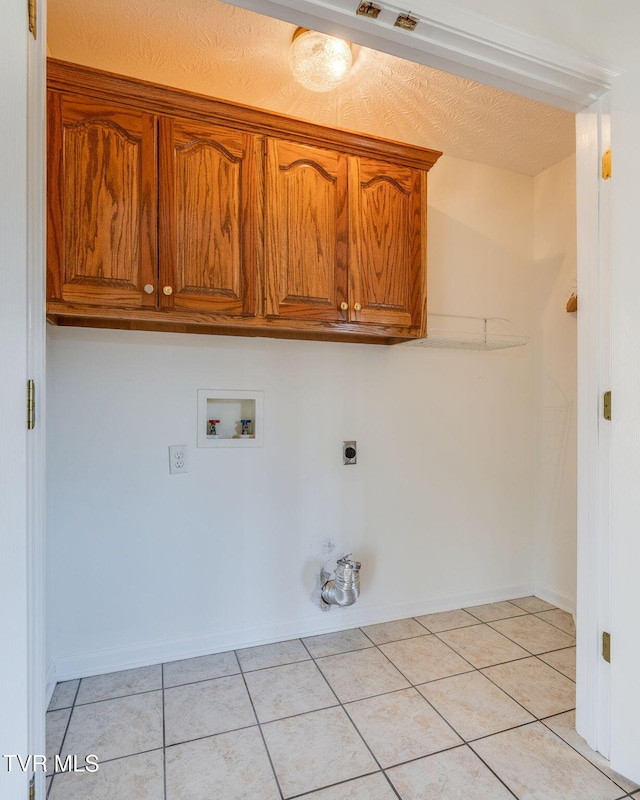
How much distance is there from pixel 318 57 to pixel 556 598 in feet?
9.89

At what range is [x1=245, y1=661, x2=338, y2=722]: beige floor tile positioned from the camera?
5.63 ft

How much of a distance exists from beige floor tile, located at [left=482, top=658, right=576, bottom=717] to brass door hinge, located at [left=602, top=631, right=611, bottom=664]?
460 millimetres

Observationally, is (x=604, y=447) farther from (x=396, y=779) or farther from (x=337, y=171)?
(x=337, y=171)

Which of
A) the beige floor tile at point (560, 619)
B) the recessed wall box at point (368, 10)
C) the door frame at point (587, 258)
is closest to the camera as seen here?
the recessed wall box at point (368, 10)

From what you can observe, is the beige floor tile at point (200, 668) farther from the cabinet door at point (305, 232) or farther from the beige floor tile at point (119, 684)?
the cabinet door at point (305, 232)

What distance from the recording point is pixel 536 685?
1.88 metres

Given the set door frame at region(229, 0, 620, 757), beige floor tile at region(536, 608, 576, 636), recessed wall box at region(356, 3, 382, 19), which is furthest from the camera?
beige floor tile at region(536, 608, 576, 636)

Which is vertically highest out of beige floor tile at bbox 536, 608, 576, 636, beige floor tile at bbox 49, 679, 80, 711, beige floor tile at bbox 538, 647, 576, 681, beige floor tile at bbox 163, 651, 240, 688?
beige floor tile at bbox 49, 679, 80, 711

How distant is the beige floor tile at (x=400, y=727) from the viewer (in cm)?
151

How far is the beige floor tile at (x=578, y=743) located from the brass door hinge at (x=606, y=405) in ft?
3.63

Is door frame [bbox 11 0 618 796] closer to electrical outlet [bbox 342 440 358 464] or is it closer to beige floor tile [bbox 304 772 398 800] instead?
beige floor tile [bbox 304 772 398 800]

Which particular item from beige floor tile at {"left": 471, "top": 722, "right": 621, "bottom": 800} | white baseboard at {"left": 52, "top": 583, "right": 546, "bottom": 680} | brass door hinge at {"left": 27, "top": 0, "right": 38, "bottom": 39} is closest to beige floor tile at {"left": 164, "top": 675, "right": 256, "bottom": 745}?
white baseboard at {"left": 52, "top": 583, "right": 546, "bottom": 680}

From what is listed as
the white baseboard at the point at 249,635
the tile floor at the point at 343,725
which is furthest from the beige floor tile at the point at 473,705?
the white baseboard at the point at 249,635

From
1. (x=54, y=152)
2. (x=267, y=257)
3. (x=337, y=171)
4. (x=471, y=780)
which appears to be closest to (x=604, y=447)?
(x=471, y=780)
